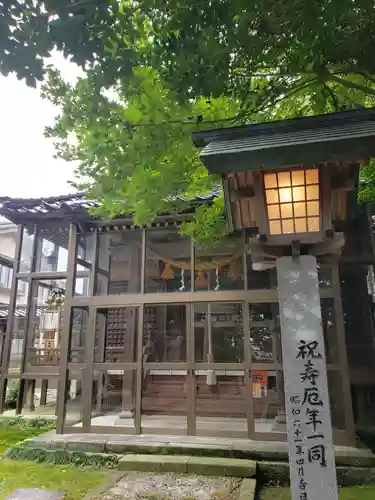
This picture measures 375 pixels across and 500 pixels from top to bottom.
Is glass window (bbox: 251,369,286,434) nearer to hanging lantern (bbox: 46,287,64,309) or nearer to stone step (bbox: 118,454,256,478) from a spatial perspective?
stone step (bbox: 118,454,256,478)

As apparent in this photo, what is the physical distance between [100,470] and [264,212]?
5733mm

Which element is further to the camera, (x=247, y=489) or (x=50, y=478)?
(x=50, y=478)

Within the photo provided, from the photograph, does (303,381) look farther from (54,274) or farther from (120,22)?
(54,274)

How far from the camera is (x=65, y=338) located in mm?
8336

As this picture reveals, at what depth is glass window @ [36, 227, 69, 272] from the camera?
10.9 metres

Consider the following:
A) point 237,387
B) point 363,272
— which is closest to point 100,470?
point 237,387

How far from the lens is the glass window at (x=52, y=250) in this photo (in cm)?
1089

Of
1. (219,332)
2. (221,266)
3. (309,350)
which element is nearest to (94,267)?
(221,266)

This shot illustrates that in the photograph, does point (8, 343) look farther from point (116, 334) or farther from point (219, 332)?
point (219, 332)

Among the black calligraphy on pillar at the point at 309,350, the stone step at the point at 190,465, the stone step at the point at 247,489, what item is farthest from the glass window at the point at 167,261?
the black calligraphy on pillar at the point at 309,350

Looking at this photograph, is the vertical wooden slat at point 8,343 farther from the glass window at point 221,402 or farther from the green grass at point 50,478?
the glass window at point 221,402

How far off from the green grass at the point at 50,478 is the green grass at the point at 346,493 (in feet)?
8.98

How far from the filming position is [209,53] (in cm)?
381

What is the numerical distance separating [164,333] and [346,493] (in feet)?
14.7
